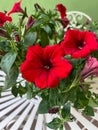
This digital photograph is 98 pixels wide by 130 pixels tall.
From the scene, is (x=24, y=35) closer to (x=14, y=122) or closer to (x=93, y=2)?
(x=14, y=122)

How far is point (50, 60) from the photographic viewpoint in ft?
1.90

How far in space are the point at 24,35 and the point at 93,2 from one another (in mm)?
1699

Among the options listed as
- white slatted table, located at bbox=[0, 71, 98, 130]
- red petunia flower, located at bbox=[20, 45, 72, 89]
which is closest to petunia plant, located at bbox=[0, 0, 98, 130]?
red petunia flower, located at bbox=[20, 45, 72, 89]

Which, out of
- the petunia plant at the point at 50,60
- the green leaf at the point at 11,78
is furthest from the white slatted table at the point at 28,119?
the green leaf at the point at 11,78

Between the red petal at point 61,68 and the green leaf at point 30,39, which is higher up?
the green leaf at point 30,39

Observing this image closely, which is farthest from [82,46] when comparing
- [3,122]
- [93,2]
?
[93,2]

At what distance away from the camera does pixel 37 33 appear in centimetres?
72

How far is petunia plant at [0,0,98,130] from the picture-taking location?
0.56 m

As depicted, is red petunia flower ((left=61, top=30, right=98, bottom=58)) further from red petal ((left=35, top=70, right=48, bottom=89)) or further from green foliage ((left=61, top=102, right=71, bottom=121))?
green foliage ((left=61, top=102, right=71, bottom=121))

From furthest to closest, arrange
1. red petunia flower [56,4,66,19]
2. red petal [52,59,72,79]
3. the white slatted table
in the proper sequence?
1. the white slatted table
2. red petunia flower [56,4,66,19]
3. red petal [52,59,72,79]

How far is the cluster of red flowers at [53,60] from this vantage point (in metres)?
0.55

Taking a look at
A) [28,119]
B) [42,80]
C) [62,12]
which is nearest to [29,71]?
[42,80]

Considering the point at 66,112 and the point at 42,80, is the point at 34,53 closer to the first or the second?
the point at 42,80

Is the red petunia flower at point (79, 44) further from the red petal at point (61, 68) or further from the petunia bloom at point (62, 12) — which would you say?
the petunia bloom at point (62, 12)
